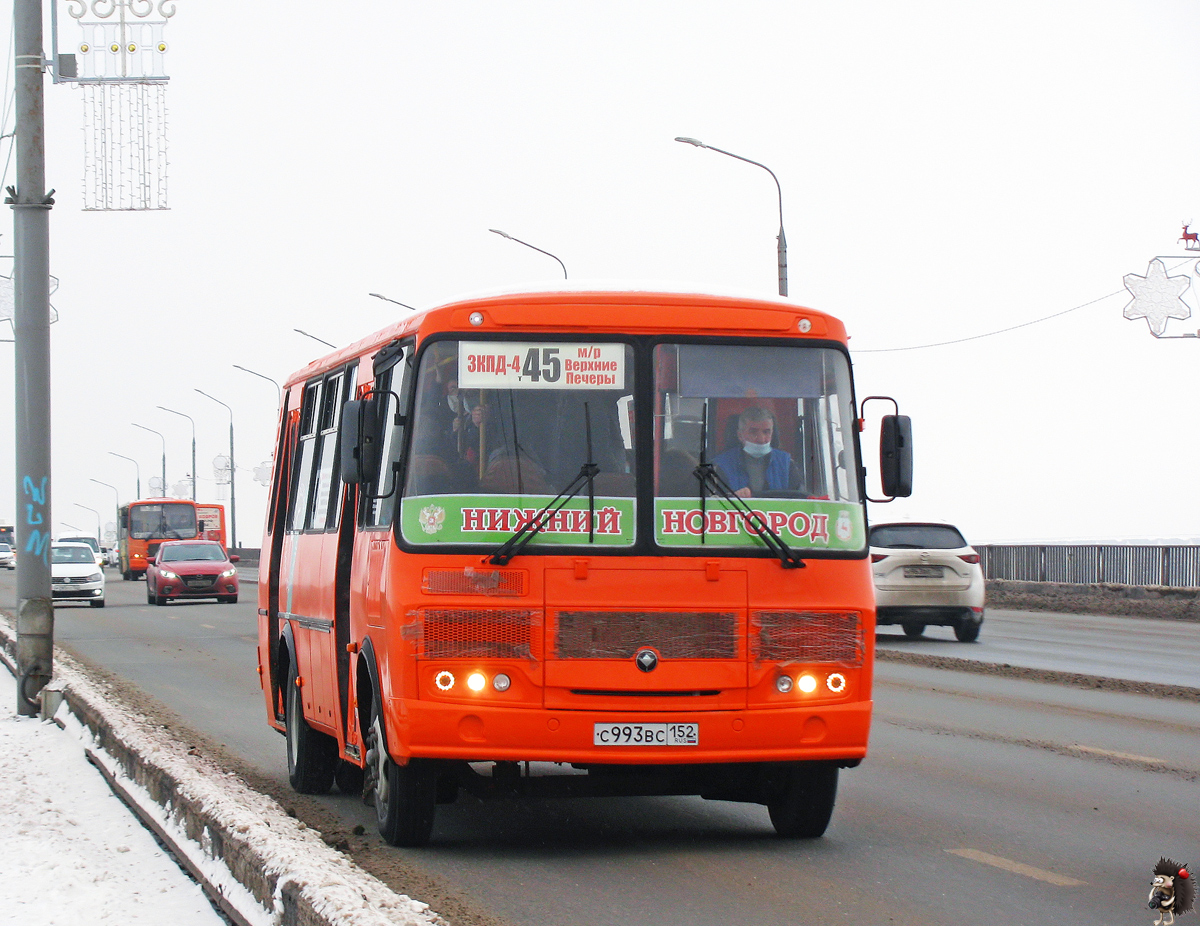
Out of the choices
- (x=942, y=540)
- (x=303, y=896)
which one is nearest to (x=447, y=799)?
(x=303, y=896)

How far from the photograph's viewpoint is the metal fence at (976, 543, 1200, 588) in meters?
33.2

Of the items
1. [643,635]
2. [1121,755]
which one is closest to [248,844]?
[643,635]

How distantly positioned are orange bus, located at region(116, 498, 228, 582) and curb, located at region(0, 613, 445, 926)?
5538 centimetres

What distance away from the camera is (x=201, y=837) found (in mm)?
7238

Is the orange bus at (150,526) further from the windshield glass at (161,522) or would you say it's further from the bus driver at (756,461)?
the bus driver at (756,461)

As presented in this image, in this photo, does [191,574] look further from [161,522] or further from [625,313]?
[625,313]

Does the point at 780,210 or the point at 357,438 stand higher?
the point at 780,210

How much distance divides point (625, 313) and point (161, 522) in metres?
59.5

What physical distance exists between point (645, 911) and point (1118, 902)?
5.87ft

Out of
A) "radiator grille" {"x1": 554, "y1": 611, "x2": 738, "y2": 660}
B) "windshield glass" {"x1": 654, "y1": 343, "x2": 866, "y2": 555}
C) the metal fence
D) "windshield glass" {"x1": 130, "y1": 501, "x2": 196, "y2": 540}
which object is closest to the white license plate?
"radiator grille" {"x1": 554, "y1": 611, "x2": 738, "y2": 660}

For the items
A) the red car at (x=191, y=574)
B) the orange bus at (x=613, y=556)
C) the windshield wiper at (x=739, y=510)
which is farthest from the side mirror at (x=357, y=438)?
the red car at (x=191, y=574)

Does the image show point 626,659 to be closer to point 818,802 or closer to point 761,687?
point 761,687

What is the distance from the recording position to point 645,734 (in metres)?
7.55

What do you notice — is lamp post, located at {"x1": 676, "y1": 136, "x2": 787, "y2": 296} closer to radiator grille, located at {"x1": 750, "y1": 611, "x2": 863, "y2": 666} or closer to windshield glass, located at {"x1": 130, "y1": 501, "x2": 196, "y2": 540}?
radiator grille, located at {"x1": 750, "y1": 611, "x2": 863, "y2": 666}
